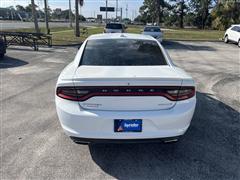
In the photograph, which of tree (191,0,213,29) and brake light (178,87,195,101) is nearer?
brake light (178,87,195,101)

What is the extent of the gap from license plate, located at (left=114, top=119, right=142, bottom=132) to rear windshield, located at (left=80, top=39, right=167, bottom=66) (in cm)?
116

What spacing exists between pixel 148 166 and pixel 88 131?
0.98 meters

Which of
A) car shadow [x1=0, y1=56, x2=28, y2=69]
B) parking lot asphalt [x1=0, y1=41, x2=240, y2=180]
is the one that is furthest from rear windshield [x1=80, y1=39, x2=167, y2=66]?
car shadow [x1=0, y1=56, x2=28, y2=69]

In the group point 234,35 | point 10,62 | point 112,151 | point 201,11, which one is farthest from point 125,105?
→ point 201,11

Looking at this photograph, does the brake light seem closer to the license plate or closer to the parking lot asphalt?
the license plate

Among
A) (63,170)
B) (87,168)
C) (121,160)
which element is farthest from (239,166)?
(63,170)

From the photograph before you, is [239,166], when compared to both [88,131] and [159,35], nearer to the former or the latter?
[88,131]

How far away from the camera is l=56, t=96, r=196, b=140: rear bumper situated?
9.93ft

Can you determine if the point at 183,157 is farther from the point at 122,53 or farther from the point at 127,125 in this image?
the point at 122,53

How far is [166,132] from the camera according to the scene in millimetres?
3129

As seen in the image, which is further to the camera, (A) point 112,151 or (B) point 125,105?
(A) point 112,151

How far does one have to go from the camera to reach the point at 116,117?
301 centimetres

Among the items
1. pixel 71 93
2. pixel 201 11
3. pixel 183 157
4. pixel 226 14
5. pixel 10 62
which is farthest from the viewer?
pixel 201 11

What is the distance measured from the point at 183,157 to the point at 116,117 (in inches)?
50.6
